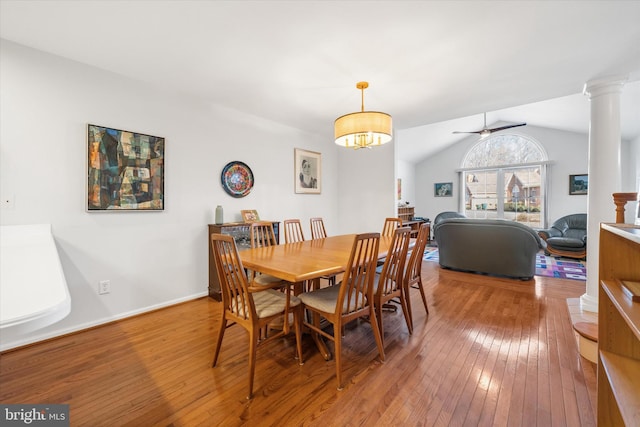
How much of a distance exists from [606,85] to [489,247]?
2.19 metres

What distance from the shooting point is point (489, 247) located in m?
3.89

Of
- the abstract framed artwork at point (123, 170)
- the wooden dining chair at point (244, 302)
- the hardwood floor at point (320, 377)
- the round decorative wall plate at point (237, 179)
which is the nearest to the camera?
the hardwood floor at point (320, 377)

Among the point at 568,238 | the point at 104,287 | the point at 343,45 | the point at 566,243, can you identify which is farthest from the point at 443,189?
the point at 104,287

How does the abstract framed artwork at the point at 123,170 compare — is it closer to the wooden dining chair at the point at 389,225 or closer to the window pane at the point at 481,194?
the wooden dining chair at the point at 389,225

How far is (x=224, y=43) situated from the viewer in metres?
2.04

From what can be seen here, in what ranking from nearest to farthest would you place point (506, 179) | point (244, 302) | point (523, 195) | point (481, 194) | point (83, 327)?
point (244, 302), point (83, 327), point (523, 195), point (506, 179), point (481, 194)

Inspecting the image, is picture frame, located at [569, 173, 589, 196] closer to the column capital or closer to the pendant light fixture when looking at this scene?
the column capital

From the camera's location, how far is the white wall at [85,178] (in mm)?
2092

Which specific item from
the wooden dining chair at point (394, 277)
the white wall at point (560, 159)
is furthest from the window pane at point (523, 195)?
the wooden dining chair at point (394, 277)

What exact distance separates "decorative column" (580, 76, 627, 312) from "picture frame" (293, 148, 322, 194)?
345cm

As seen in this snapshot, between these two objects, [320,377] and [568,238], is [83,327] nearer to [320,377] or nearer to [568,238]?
[320,377]

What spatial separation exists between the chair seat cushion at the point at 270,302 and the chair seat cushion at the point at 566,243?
5538 mm

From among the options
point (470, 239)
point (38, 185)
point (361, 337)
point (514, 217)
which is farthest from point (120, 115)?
point (514, 217)

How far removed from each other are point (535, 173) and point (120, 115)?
8.49 m
